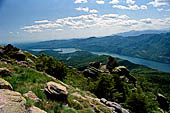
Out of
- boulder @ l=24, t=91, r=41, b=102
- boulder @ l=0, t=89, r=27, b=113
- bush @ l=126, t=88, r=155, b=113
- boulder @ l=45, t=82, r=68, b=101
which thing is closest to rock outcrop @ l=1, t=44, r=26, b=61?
boulder @ l=45, t=82, r=68, b=101

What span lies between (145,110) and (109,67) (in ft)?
110

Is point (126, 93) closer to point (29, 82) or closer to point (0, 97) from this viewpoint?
point (29, 82)

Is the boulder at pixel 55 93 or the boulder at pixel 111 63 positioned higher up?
the boulder at pixel 55 93

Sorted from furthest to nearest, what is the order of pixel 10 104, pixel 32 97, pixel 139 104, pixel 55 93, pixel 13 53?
pixel 13 53
pixel 139 104
pixel 55 93
pixel 32 97
pixel 10 104

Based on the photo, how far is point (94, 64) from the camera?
185 ft

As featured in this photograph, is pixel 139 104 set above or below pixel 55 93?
below

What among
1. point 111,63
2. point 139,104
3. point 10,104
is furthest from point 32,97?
point 111,63

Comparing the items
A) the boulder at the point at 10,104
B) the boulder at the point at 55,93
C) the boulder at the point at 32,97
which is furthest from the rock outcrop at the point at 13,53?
the boulder at the point at 10,104

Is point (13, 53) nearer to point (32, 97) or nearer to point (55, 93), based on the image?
point (32, 97)

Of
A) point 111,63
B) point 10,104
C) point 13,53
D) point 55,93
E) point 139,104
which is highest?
point 13,53

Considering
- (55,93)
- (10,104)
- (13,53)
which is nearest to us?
(10,104)

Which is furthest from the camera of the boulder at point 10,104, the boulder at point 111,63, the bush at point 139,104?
the boulder at point 111,63

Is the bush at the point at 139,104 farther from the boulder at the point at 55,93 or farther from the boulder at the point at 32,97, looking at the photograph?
the boulder at the point at 32,97

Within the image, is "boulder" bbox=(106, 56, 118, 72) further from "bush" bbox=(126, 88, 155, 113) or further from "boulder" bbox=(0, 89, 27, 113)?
"boulder" bbox=(0, 89, 27, 113)
